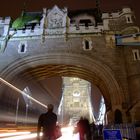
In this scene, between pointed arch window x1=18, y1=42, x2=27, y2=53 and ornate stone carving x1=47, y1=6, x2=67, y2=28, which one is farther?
ornate stone carving x1=47, y1=6, x2=67, y2=28

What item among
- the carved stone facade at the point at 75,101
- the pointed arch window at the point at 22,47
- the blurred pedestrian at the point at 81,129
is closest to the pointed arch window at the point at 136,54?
the pointed arch window at the point at 22,47

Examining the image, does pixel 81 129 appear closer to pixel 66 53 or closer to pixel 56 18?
pixel 66 53

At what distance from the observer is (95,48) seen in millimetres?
17094

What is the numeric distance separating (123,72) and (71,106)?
29730 millimetres

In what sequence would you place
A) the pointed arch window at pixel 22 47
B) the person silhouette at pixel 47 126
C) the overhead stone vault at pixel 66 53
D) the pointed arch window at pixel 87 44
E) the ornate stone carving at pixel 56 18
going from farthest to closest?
the ornate stone carving at pixel 56 18
the pointed arch window at pixel 22 47
the pointed arch window at pixel 87 44
the overhead stone vault at pixel 66 53
the person silhouette at pixel 47 126

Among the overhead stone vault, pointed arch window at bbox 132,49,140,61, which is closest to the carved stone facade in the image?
the overhead stone vault

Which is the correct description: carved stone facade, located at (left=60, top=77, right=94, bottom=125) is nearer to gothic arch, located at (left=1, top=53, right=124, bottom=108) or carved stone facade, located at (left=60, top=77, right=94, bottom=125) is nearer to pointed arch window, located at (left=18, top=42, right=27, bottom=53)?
gothic arch, located at (left=1, top=53, right=124, bottom=108)

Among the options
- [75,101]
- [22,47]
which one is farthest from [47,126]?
[75,101]

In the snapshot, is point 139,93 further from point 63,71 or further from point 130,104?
point 63,71

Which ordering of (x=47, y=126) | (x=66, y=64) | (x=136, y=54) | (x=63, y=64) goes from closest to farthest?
(x=47, y=126)
(x=136, y=54)
(x=66, y=64)
(x=63, y=64)

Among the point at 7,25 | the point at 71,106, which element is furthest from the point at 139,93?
the point at 71,106

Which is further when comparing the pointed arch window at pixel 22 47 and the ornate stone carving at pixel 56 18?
the ornate stone carving at pixel 56 18

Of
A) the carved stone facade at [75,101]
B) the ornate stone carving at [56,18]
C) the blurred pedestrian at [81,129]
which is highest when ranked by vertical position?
the ornate stone carving at [56,18]

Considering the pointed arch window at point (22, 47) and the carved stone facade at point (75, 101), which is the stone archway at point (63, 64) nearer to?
the pointed arch window at point (22, 47)
